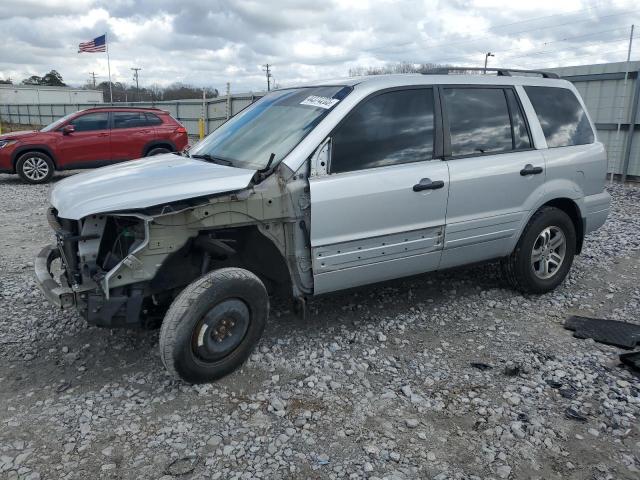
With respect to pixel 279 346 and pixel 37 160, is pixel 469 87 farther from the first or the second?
pixel 37 160

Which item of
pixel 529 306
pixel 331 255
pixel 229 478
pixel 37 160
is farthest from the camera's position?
pixel 37 160

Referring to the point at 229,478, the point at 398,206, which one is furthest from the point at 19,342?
the point at 398,206

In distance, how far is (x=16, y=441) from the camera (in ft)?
9.39

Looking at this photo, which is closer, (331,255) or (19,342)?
(331,255)

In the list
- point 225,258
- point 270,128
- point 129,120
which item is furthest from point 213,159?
point 129,120

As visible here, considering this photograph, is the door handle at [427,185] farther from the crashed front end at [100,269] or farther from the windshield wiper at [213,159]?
the crashed front end at [100,269]

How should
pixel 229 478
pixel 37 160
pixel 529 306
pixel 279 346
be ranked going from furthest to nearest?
pixel 37 160 < pixel 529 306 < pixel 279 346 < pixel 229 478

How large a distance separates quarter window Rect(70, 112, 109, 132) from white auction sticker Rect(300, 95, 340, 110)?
951 centimetres

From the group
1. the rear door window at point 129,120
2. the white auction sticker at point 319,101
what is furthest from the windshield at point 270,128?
the rear door window at point 129,120

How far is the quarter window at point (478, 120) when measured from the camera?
13.7ft

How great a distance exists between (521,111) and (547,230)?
3.62ft

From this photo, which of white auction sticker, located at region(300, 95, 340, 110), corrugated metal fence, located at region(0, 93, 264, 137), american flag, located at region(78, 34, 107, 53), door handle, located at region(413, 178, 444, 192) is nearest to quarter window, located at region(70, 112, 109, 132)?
corrugated metal fence, located at region(0, 93, 264, 137)

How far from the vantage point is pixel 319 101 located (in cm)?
385

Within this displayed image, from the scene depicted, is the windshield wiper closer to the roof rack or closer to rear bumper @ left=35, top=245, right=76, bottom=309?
rear bumper @ left=35, top=245, right=76, bottom=309
